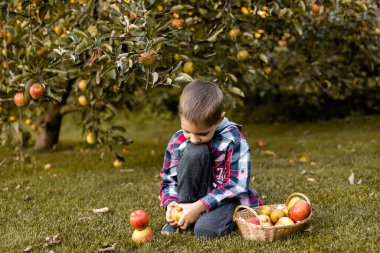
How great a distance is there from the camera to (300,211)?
9.37 feet

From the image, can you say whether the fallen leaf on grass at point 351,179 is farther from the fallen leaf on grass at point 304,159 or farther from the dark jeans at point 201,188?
the dark jeans at point 201,188

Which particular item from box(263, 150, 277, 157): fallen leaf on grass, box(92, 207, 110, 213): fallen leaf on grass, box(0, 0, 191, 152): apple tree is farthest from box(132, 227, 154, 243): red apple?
box(263, 150, 277, 157): fallen leaf on grass

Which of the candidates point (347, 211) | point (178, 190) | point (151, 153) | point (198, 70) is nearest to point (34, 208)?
point (178, 190)

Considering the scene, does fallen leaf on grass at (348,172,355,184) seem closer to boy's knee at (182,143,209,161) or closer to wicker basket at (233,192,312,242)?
wicker basket at (233,192,312,242)

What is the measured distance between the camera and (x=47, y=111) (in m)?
7.06

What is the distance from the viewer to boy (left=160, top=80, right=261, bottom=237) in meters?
2.90

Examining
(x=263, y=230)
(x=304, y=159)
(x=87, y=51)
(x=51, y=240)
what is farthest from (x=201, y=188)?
(x=304, y=159)

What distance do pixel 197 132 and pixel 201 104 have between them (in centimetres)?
17

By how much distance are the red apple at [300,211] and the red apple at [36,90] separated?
1.99m

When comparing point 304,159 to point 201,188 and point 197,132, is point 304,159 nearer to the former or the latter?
point 201,188

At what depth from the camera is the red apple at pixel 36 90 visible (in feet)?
12.4

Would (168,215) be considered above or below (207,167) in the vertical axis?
below

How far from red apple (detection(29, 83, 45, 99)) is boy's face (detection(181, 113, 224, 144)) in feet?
4.37

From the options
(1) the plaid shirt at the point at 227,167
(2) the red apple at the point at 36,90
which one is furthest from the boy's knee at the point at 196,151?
(2) the red apple at the point at 36,90
